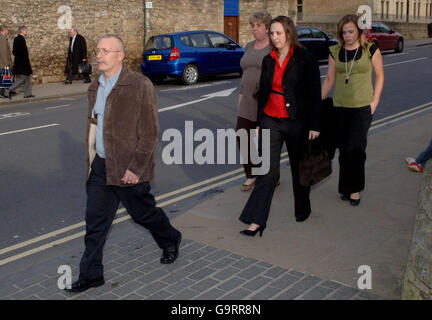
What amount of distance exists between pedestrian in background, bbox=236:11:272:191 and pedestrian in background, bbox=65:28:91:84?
14332 mm

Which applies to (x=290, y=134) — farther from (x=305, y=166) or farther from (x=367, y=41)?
(x=367, y=41)

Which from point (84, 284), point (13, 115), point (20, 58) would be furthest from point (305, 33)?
point (84, 284)

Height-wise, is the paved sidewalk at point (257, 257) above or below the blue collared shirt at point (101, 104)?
below

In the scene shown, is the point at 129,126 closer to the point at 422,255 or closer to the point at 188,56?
the point at 422,255

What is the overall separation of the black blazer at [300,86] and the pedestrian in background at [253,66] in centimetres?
83

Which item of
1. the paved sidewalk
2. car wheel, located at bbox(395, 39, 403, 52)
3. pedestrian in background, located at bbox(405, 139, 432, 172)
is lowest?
the paved sidewalk

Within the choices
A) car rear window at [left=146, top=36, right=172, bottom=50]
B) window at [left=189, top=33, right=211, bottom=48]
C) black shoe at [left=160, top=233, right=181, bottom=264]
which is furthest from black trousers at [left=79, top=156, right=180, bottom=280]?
window at [left=189, top=33, right=211, bottom=48]

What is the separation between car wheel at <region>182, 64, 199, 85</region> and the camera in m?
18.8

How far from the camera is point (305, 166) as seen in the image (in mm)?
5363

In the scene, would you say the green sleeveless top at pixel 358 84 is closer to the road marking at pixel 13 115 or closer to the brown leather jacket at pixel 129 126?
the brown leather jacket at pixel 129 126

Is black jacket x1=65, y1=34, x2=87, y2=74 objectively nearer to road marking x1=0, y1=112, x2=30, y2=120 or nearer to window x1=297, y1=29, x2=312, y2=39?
road marking x1=0, y1=112, x2=30, y2=120

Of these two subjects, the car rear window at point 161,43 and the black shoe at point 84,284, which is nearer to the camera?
the black shoe at point 84,284

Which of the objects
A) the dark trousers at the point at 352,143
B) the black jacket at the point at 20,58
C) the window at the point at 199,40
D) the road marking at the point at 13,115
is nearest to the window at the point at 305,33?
the window at the point at 199,40

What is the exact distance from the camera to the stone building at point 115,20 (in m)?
20.1
